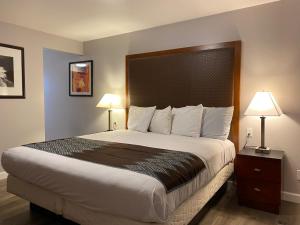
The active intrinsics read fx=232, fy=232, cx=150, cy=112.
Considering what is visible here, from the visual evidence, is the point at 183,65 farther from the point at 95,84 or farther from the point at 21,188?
the point at 21,188

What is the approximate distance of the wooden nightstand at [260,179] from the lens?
2.34 m

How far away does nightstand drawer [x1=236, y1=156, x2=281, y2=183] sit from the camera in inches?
91.8

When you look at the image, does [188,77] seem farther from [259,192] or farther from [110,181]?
[110,181]

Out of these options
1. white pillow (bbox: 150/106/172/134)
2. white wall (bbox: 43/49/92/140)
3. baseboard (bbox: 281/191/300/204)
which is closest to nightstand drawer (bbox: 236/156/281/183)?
baseboard (bbox: 281/191/300/204)

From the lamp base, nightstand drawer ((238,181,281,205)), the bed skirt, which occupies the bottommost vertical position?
nightstand drawer ((238,181,281,205))

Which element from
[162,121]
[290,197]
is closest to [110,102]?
[162,121]

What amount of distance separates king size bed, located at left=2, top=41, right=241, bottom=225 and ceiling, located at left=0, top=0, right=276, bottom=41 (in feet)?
1.52

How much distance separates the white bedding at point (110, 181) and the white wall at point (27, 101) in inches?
54.2

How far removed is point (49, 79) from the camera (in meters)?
5.10

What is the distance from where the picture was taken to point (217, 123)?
2.85m

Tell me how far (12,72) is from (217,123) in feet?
9.95

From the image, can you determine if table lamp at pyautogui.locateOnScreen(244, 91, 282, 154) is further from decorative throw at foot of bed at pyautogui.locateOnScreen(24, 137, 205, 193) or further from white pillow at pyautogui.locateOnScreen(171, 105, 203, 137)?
decorative throw at foot of bed at pyautogui.locateOnScreen(24, 137, 205, 193)

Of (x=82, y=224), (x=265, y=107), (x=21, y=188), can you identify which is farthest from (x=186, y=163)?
(x=21, y=188)

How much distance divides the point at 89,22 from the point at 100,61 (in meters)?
0.94
